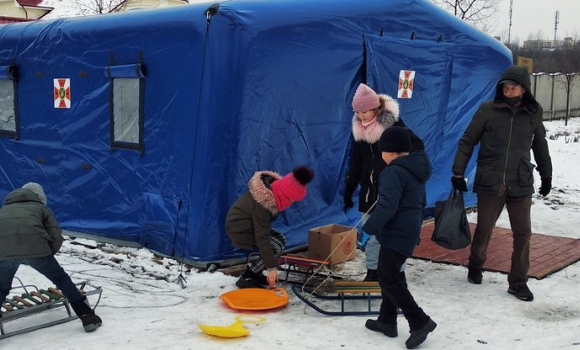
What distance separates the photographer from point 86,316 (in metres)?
4.84

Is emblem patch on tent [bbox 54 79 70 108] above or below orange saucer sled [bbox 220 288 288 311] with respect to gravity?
above

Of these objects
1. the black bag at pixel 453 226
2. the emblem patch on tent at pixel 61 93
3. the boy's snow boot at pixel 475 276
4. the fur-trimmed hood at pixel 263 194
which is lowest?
the boy's snow boot at pixel 475 276

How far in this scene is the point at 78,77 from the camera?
7.62 m

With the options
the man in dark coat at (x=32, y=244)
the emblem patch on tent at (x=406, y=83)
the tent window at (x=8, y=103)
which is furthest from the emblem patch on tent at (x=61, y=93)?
the emblem patch on tent at (x=406, y=83)

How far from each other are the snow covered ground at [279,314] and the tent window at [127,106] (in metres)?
1.18

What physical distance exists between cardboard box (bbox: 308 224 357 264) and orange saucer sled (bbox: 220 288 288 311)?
0.95 metres

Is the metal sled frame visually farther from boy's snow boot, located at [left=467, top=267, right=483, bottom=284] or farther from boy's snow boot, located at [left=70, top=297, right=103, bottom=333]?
boy's snow boot, located at [left=467, top=267, right=483, bottom=284]

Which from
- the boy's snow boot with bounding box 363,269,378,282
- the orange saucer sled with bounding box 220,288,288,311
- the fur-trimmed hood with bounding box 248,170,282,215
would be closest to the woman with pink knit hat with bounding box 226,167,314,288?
the fur-trimmed hood with bounding box 248,170,282,215

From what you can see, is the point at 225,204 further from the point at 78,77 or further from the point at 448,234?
the point at 78,77

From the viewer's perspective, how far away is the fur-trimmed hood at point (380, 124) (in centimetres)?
572

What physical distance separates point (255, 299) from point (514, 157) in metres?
2.56

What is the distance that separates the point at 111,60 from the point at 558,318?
515 centimetres

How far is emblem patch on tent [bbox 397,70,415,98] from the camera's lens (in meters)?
8.08

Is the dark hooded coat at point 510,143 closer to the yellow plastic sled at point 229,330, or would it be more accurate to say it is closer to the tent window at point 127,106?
the yellow plastic sled at point 229,330
